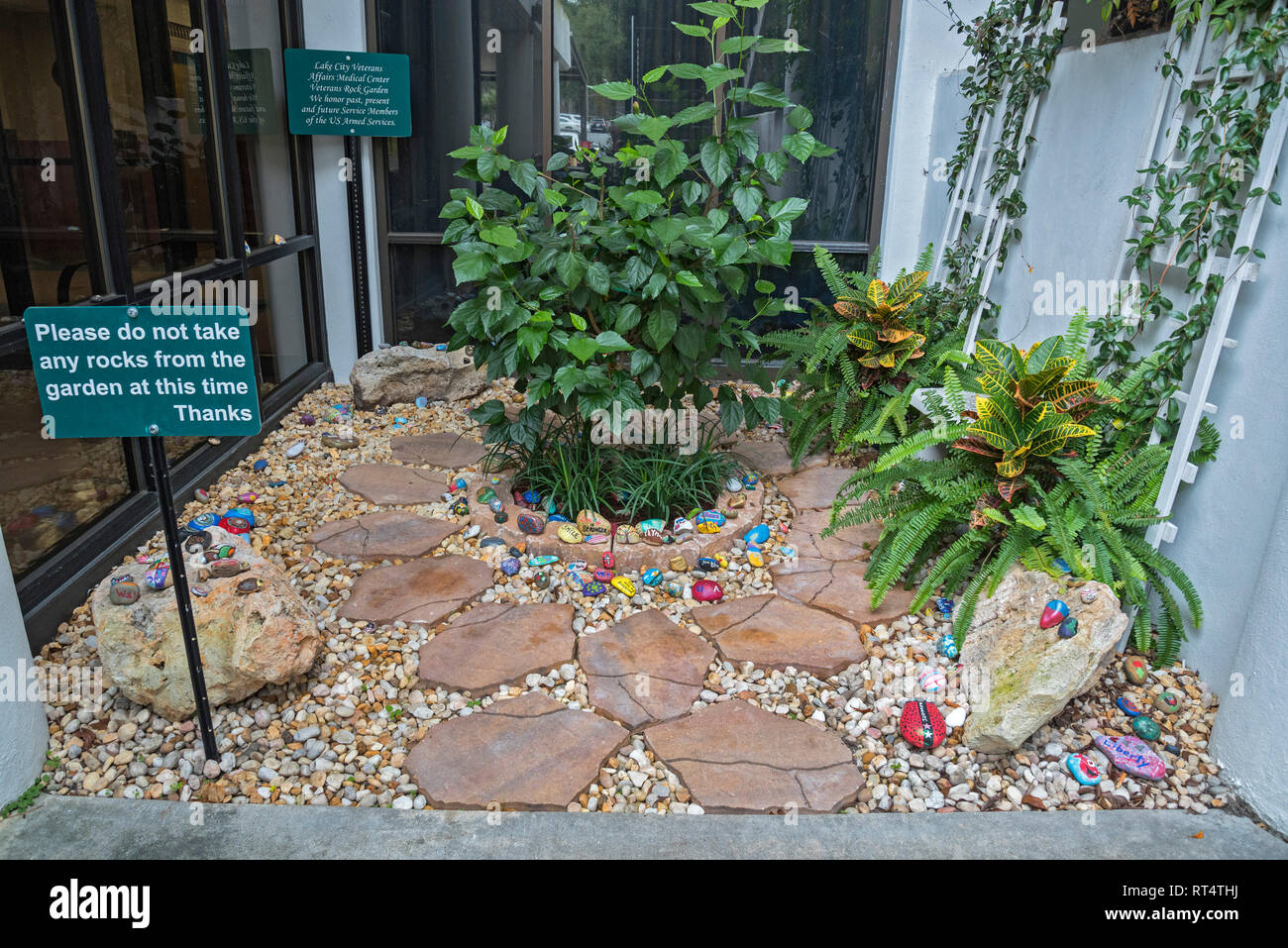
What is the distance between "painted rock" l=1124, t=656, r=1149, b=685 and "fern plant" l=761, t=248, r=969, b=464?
4.97ft

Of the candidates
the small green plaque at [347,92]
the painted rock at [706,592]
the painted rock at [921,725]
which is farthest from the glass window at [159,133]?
the painted rock at [921,725]

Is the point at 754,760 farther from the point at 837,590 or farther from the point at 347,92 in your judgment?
the point at 347,92

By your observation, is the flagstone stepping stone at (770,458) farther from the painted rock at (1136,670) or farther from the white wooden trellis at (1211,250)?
the painted rock at (1136,670)

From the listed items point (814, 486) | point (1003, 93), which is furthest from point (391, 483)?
point (1003, 93)

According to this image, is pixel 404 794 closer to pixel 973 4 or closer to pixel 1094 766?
pixel 1094 766

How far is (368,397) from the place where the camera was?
5.02m

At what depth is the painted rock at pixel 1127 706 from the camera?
8.57 ft

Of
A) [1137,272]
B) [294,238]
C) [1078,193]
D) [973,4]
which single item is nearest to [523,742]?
[1137,272]

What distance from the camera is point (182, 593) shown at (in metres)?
2.20

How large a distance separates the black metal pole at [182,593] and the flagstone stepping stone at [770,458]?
2.55 metres

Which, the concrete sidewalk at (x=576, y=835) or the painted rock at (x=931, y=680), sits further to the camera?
the painted rock at (x=931, y=680)

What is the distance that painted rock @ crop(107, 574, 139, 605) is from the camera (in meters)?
2.43

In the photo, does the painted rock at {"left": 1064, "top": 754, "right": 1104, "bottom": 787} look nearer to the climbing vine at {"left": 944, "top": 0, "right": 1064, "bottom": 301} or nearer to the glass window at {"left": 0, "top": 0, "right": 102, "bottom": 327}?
the climbing vine at {"left": 944, "top": 0, "right": 1064, "bottom": 301}

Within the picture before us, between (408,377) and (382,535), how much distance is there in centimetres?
177
